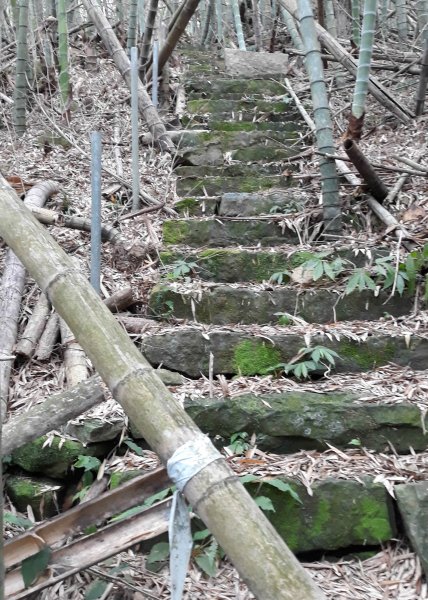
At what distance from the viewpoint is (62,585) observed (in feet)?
5.62

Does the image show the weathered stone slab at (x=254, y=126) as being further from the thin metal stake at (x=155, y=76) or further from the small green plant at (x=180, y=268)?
the small green plant at (x=180, y=268)

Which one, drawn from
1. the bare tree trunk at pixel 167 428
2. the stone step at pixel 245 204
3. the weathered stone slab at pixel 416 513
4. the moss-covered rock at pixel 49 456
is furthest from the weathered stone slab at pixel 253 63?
the bare tree trunk at pixel 167 428

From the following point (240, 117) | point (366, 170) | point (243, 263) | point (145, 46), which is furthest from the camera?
point (145, 46)

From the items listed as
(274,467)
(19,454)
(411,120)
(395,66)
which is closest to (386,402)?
(274,467)

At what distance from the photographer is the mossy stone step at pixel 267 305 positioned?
277 centimetres

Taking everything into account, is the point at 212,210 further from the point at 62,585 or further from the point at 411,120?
the point at 62,585

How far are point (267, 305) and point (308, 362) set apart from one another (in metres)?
0.47

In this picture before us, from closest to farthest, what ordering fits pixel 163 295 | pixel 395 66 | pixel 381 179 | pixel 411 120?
pixel 163 295
pixel 381 179
pixel 411 120
pixel 395 66

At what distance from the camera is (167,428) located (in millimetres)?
1198

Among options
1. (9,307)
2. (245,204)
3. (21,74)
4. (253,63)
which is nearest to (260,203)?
(245,204)

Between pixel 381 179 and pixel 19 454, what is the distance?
8.41 ft

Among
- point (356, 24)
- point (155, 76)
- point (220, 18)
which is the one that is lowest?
point (155, 76)

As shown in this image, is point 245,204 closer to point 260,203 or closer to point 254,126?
point 260,203

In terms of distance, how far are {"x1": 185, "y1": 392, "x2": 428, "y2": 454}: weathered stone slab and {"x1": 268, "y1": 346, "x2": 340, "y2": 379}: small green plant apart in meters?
0.24
